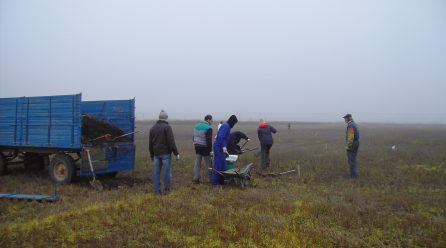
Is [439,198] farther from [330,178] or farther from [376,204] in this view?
[330,178]

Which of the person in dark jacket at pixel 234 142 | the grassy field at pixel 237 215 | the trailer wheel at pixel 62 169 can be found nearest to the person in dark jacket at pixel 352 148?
the grassy field at pixel 237 215

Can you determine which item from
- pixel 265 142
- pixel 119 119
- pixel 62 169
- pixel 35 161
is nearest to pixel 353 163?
pixel 265 142

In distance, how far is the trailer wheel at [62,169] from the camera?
376 inches

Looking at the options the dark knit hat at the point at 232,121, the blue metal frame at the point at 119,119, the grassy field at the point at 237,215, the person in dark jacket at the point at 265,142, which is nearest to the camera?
the grassy field at the point at 237,215

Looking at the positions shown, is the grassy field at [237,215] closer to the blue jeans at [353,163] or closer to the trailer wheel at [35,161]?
the blue jeans at [353,163]

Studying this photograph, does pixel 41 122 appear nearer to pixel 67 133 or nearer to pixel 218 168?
pixel 67 133

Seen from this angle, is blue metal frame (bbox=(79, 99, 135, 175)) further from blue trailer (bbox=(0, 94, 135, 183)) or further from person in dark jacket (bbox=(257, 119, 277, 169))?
person in dark jacket (bbox=(257, 119, 277, 169))

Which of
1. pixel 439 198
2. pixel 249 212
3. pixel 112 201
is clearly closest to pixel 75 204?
pixel 112 201

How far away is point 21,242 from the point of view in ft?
16.6

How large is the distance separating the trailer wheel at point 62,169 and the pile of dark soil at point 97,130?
749 millimetres

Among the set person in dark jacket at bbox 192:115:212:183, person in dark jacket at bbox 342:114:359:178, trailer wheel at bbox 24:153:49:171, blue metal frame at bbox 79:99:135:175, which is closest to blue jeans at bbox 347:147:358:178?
person in dark jacket at bbox 342:114:359:178

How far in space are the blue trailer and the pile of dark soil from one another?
6 centimetres

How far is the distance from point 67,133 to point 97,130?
100 cm

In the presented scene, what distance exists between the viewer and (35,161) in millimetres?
11875
